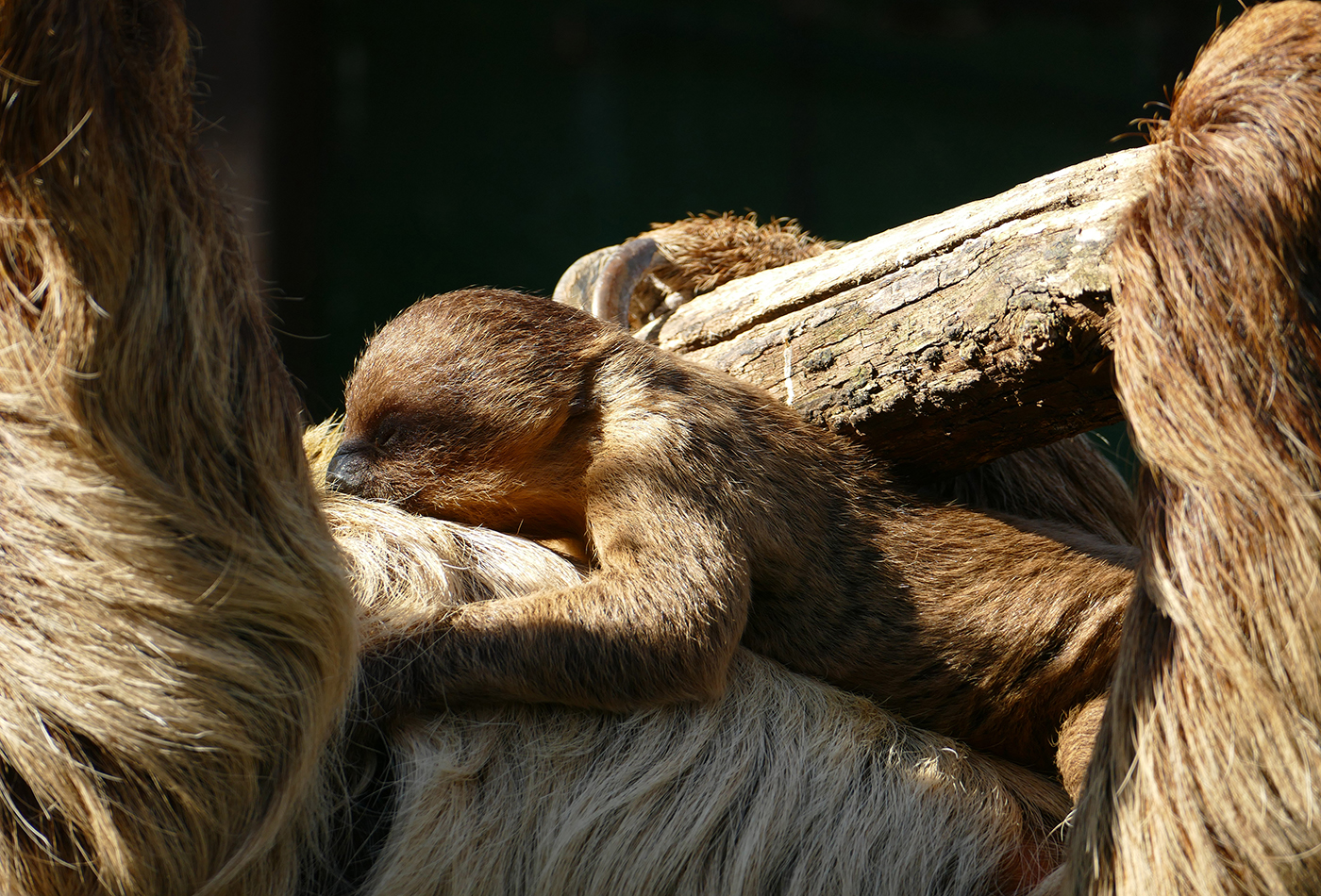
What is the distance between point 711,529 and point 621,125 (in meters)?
3.90

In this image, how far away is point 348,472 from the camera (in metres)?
1.79

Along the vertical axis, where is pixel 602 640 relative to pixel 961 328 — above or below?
below

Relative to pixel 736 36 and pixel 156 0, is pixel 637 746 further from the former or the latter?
pixel 736 36

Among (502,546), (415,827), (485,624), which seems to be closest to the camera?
(415,827)

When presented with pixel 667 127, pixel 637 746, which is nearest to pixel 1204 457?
pixel 637 746

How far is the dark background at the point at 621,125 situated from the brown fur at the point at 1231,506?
3.98 metres

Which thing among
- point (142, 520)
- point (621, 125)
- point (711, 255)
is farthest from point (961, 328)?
point (621, 125)

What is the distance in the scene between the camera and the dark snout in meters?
1.78

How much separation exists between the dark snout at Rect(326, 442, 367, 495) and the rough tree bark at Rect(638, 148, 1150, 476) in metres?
0.71

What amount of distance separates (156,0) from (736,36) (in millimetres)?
4535

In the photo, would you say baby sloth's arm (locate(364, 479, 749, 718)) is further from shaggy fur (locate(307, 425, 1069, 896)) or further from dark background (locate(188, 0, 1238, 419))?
dark background (locate(188, 0, 1238, 419))

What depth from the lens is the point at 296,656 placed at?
1.16 m

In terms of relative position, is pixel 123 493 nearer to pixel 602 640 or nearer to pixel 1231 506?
pixel 602 640

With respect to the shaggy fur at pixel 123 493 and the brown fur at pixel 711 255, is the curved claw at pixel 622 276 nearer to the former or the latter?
the brown fur at pixel 711 255
